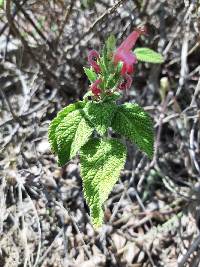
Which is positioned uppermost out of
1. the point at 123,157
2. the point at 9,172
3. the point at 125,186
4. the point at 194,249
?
the point at 123,157

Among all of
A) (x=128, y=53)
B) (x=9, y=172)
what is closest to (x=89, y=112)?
(x=128, y=53)

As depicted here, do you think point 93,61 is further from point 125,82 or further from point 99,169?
point 99,169

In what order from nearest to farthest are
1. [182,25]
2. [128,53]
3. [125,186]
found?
[128,53], [125,186], [182,25]

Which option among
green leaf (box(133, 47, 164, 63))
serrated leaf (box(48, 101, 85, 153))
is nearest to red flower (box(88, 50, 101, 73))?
serrated leaf (box(48, 101, 85, 153))

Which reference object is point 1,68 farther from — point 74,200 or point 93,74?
point 93,74

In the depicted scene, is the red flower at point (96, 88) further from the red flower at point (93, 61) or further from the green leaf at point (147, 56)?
the green leaf at point (147, 56)

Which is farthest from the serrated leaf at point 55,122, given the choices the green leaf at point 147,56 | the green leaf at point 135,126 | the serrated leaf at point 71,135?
the green leaf at point 147,56

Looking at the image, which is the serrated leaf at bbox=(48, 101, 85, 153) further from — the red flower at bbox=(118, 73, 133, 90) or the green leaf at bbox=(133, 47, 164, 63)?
the green leaf at bbox=(133, 47, 164, 63)
